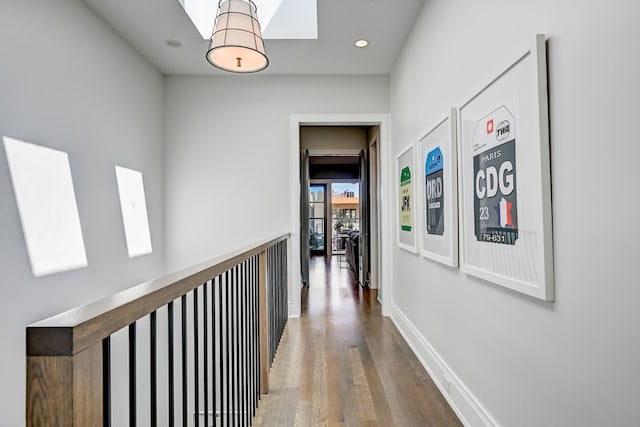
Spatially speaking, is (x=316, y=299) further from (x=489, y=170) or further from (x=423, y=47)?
(x=489, y=170)

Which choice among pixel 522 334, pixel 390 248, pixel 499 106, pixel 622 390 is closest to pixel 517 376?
pixel 522 334

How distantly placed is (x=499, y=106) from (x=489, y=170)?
0.28 metres

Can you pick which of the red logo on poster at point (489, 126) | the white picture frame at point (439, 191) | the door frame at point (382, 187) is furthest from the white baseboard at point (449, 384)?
the red logo on poster at point (489, 126)

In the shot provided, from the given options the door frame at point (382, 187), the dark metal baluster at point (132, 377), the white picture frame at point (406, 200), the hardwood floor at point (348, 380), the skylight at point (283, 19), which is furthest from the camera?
the door frame at point (382, 187)

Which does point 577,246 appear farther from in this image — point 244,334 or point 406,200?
point 406,200

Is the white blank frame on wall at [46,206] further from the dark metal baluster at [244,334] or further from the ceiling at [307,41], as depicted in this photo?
the dark metal baluster at [244,334]

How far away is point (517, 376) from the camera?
1.48 metres

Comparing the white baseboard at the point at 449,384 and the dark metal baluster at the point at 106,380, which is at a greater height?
the dark metal baluster at the point at 106,380

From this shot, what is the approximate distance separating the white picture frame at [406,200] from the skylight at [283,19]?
1395mm

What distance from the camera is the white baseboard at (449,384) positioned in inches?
71.0

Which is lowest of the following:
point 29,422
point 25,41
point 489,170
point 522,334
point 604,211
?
point 522,334

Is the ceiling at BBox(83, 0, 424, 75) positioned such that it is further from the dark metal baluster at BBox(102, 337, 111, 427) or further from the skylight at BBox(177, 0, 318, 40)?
the dark metal baluster at BBox(102, 337, 111, 427)

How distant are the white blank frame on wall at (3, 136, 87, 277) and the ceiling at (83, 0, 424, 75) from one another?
1334mm

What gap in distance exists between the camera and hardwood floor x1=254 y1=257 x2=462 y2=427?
2.02 meters
